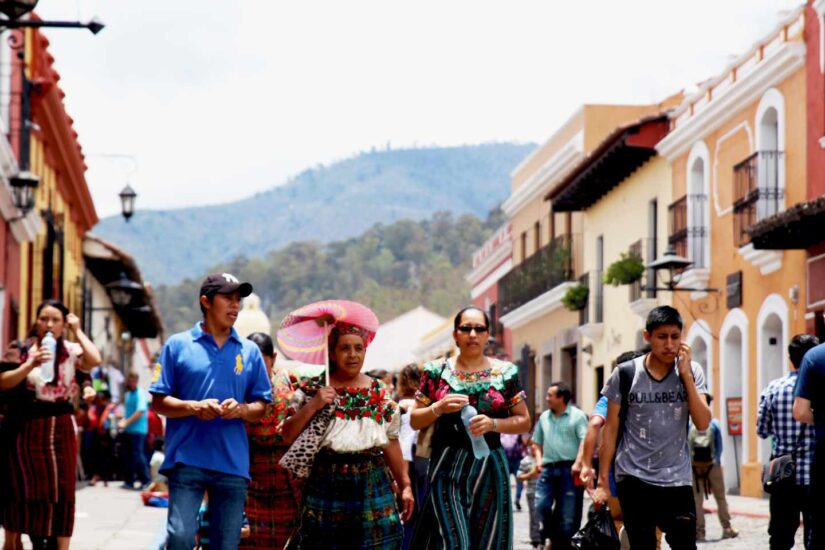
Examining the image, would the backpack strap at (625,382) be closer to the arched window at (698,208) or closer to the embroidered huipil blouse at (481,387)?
the embroidered huipil blouse at (481,387)

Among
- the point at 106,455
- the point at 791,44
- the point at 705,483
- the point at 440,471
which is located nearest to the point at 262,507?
the point at 440,471

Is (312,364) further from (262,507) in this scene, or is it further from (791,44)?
(791,44)

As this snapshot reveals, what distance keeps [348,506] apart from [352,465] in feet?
0.68

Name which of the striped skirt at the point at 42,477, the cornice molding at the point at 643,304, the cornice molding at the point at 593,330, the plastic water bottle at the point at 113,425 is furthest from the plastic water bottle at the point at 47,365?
the cornice molding at the point at 593,330

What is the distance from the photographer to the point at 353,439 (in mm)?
8500

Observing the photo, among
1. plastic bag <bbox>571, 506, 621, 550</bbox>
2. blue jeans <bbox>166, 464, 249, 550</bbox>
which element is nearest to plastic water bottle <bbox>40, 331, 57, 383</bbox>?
blue jeans <bbox>166, 464, 249, 550</bbox>

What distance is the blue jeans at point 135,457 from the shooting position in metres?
25.3

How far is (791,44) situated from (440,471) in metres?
15.3

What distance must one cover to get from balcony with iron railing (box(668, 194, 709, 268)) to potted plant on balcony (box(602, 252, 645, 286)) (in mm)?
1202

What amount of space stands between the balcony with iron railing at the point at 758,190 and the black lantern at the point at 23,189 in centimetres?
967

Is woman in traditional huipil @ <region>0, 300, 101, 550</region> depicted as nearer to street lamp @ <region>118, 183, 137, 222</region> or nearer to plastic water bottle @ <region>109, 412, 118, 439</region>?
plastic water bottle @ <region>109, 412, 118, 439</region>

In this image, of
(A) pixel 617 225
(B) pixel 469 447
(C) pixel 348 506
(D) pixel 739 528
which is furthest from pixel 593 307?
(C) pixel 348 506

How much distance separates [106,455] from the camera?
2791 cm

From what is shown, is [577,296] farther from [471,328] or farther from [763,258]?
[471,328]
